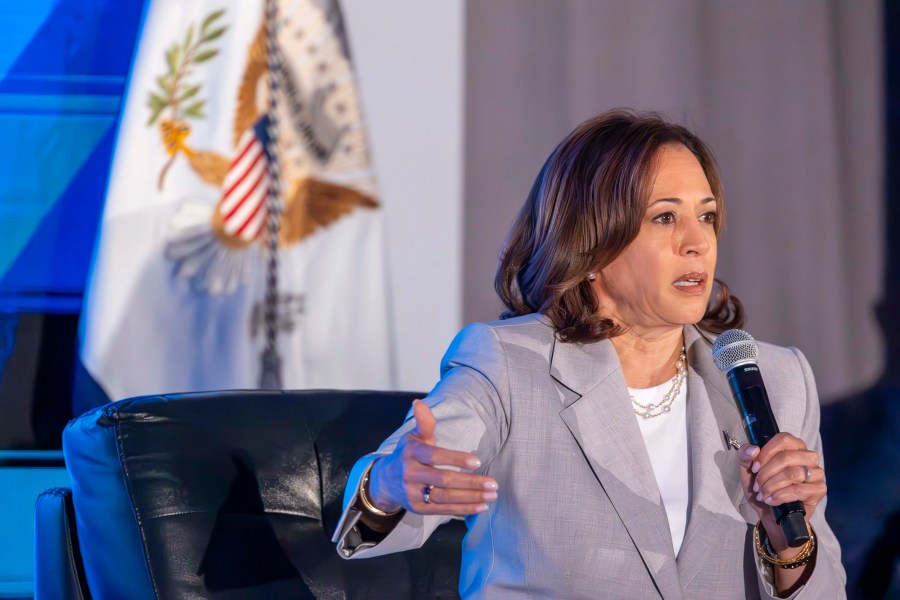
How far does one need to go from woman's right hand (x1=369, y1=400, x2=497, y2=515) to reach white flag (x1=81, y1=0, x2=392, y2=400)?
1533 millimetres

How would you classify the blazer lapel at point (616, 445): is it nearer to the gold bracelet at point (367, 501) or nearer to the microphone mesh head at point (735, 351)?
the microphone mesh head at point (735, 351)

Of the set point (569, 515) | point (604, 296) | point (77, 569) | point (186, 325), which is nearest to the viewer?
point (569, 515)

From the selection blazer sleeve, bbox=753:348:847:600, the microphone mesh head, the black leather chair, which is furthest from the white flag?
the microphone mesh head

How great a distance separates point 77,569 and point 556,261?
102cm

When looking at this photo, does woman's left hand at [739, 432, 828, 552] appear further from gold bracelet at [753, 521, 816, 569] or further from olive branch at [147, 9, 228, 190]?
olive branch at [147, 9, 228, 190]

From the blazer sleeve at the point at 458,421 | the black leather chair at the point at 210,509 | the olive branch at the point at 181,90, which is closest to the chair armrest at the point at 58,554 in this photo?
the black leather chair at the point at 210,509

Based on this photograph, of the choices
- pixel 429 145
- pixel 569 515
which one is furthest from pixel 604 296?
pixel 429 145

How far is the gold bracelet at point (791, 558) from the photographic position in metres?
1.51

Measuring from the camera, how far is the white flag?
2740 mm

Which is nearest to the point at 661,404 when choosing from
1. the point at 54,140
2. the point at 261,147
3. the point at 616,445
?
the point at 616,445

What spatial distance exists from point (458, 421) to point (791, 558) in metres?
0.57

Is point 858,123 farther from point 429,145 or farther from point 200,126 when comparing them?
point 200,126

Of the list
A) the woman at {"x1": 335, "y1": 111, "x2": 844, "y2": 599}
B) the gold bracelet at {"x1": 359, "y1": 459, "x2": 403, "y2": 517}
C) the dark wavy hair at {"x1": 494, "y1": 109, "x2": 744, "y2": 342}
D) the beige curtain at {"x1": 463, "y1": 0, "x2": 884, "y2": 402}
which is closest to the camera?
the gold bracelet at {"x1": 359, "y1": 459, "x2": 403, "y2": 517}

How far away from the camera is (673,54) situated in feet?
10.5
